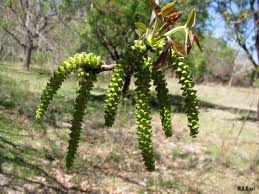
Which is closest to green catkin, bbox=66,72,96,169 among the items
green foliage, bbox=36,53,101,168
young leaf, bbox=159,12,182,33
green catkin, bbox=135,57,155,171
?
green foliage, bbox=36,53,101,168

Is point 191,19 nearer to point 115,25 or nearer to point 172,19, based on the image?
point 172,19

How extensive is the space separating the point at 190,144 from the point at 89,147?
2393 millimetres

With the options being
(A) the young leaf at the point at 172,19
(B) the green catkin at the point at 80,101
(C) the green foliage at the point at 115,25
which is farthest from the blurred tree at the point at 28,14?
(C) the green foliage at the point at 115,25

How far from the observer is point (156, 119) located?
11445 millimetres

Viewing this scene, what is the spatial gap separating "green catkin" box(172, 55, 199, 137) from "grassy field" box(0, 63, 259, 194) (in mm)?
3924

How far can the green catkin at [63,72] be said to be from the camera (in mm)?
1094

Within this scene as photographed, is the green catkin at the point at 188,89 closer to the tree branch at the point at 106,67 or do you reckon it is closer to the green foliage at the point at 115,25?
the tree branch at the point at 106,67

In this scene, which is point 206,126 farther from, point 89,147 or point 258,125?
point 89,147

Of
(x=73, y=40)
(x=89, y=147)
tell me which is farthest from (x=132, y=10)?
(x=89, y=147)

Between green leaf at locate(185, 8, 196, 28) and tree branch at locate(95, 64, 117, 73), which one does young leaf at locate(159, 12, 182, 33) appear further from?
tree branch at locate(95, 64, 117, 73)

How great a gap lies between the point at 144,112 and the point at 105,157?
6.23m

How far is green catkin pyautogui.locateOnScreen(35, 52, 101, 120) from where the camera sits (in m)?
1.09

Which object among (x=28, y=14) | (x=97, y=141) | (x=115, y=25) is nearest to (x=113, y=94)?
(x=28, y=14)

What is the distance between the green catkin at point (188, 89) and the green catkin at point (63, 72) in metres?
0.21
